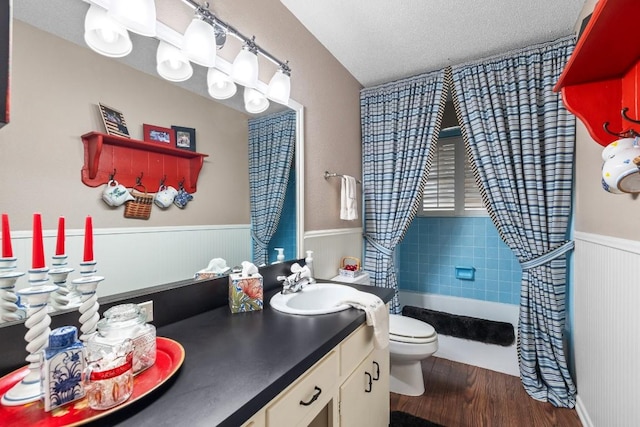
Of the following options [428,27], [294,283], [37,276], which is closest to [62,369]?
[37,276]

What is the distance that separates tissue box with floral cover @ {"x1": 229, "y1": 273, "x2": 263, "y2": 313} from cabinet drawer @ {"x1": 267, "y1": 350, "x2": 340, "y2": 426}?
1.28 feet

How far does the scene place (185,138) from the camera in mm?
1114

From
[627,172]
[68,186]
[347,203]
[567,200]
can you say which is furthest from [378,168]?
[68,186]

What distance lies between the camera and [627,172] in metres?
0.96

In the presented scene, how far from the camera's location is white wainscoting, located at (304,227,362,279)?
6.32ft

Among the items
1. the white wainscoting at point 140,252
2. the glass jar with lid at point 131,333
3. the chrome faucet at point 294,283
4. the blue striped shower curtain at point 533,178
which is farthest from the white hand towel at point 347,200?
the glass jar with lid at point 131,333

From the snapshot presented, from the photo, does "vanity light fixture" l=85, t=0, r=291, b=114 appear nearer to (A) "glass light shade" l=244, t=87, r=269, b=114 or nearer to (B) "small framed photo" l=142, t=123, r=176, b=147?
(A) "glass light shade" l=244, t=87, r=269, b=114

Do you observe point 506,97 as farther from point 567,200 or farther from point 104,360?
point 104,360

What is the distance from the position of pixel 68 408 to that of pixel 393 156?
237cm

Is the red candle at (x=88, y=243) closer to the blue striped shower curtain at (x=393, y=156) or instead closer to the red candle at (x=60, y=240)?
the red candle at (x=60, y=240)

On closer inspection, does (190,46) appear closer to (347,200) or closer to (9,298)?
Result: (9,298)

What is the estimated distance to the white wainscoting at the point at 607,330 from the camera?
42.9 inches

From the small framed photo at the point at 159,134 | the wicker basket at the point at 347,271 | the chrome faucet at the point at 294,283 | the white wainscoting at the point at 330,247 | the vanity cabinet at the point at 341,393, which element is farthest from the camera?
the wicker basket at the point at 347,271

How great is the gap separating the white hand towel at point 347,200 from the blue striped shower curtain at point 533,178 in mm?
956
